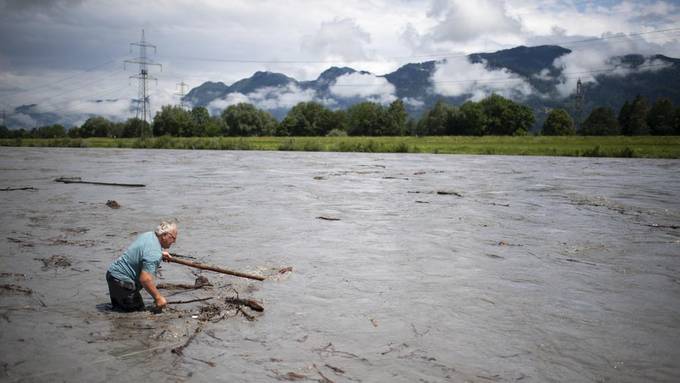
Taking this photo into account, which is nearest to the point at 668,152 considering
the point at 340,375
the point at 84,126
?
the point at 340,375

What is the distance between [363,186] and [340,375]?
1744 centimetres

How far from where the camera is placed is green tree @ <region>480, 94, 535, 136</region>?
12788 centimetres

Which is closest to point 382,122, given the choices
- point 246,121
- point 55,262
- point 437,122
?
point 437,122

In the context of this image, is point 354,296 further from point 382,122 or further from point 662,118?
point 382,122

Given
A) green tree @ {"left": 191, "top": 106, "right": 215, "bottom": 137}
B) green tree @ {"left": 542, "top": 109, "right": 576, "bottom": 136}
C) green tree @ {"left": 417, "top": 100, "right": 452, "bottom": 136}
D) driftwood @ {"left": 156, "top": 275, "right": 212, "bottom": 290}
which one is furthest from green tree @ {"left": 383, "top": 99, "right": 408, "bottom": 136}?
driftwood @ {"left": 156, "top": 275, "right": 212, "bottom": 290}

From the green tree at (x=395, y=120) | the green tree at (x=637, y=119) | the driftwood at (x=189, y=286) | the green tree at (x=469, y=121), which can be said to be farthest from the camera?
the green tree at (x=395, y=120)

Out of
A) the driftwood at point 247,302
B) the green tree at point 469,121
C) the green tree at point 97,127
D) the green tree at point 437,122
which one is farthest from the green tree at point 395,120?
the driftwood at point 247,302

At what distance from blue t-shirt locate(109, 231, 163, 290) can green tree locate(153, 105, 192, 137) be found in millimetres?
125999

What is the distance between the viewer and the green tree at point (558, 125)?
125 m

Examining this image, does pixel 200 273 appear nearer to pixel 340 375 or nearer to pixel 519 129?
pixel 340 375

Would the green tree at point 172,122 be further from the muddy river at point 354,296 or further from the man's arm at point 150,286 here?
the man's arm at point 150,286

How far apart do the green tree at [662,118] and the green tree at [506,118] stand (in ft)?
87.0

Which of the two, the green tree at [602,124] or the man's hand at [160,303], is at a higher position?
the green tree at [602,124]

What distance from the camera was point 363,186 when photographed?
859 inches
